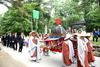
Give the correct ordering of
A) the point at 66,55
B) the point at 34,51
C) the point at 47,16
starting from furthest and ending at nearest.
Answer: the point at 47,16 < the point at 34,51 < the point at 66,55

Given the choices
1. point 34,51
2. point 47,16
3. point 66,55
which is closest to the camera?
point 66,55

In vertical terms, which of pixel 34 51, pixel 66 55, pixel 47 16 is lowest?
pixel 34 51

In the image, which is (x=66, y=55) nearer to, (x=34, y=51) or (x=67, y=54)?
(x=67, y=54)

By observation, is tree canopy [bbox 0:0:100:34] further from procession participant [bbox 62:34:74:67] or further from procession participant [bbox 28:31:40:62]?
procession participant [bbox 62:34:74:67]

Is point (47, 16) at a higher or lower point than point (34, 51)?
higher

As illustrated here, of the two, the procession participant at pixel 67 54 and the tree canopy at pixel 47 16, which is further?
the tree canopy at pixel 47 16

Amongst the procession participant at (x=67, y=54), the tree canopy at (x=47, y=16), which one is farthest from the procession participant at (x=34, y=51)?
the tree canopy at (x=47, y=16)

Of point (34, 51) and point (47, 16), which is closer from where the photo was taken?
point (34, 51)

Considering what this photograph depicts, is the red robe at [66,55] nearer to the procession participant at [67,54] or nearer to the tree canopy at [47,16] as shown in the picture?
the procession participant at [67,54]

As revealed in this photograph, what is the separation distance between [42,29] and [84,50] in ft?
110

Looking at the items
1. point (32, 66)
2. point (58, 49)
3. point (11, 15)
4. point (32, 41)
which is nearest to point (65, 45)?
point (58, 49)

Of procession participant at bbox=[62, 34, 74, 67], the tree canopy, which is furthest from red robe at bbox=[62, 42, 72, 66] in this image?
the tree canopy

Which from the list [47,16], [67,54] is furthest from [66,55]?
[47,16]

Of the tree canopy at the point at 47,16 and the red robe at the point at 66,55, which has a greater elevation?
the tree canopy at the point at 47,16
